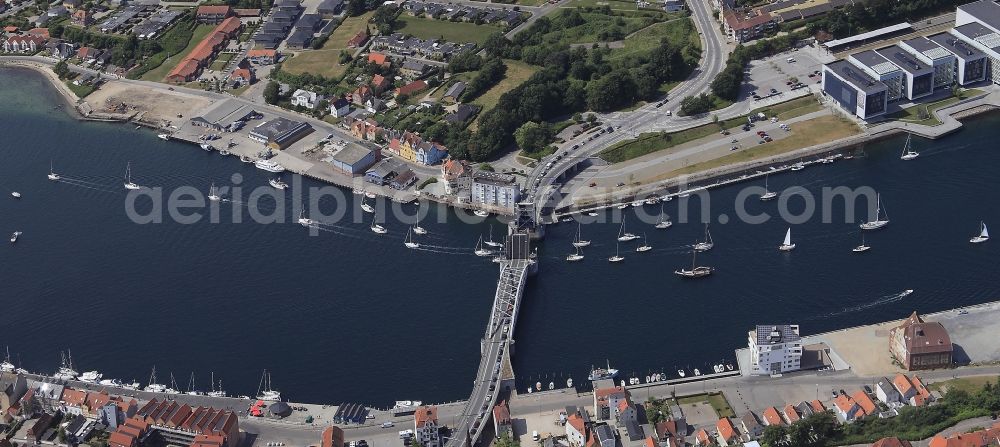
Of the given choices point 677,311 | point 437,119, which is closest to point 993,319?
point 677,311

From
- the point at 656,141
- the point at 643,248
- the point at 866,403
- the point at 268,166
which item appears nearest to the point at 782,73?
the point at 656,141

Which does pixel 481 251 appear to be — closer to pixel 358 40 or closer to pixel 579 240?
pixel 579 240

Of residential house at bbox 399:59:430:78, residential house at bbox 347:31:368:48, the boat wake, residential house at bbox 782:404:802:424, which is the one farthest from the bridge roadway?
residential house at bbox 347:31:368:48

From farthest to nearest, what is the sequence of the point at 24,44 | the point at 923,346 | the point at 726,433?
the point at 24,44
the point at 923,346
the point at 726,433

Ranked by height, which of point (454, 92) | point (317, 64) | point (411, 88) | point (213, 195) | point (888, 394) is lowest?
point (888, 394)

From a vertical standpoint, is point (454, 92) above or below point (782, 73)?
below

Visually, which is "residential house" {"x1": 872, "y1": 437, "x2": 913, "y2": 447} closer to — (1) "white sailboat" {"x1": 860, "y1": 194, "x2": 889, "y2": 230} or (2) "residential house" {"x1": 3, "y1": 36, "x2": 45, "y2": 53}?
(1) "white sailboat" {"x1": 860, "y1": 194, "x2": 889, "y2": 230}
